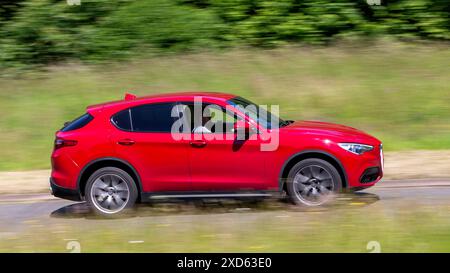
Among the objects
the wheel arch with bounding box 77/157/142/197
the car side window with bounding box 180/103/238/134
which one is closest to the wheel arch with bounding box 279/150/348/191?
the car side window with bounding box 180/103/238/134

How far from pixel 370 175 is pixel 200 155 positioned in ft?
7.22

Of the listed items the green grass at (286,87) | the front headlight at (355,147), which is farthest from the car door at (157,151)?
the green grass at (286,87)

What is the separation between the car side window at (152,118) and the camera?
10.1m

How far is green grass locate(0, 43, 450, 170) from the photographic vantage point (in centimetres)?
1498

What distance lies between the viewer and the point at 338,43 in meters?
19.0

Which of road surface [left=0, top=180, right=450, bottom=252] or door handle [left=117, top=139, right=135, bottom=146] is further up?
door handle [left=117, top=139, right=135, bottom=146]

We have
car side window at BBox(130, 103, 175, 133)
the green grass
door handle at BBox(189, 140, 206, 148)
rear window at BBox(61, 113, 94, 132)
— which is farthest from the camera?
the green grass

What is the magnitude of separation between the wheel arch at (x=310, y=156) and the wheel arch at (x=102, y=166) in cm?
188

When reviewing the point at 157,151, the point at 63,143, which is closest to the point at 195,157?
the point at 157,151

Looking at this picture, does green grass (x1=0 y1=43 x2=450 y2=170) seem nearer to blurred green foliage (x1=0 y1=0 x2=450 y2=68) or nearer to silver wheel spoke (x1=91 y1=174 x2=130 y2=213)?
blurred green foliage (x1=0 y1=0 x2=450 y2=68)

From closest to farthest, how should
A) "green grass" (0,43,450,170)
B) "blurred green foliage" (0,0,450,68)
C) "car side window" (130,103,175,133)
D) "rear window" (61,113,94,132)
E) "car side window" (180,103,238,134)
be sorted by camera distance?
"car side window" (180,103,238,134) → "car side window" (130,103,175,133) → "rear window" (61,113,94,132) → "green grass" (0,43,450,170) → "blurred green foliage" (0,0,450,68)

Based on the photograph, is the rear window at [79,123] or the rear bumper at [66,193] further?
the rear window at [79,123]

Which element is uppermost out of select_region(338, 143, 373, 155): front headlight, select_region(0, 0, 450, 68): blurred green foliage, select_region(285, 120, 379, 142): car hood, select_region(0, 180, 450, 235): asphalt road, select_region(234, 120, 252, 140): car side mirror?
select_region(0, 0, 450, 68): blurred green foliage

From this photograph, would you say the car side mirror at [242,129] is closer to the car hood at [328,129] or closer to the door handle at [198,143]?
the door handle at [198,143]
